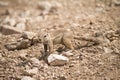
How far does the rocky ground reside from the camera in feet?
20.2

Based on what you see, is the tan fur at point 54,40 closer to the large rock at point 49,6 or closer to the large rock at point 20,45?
the large rock at point 20,45

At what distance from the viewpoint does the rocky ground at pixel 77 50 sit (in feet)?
20.2

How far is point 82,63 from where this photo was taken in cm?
632

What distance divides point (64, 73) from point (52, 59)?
0.34 metres

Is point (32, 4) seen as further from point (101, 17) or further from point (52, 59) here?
point (52, 59)

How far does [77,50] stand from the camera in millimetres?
6754

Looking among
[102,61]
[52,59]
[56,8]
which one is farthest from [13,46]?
[56,8]

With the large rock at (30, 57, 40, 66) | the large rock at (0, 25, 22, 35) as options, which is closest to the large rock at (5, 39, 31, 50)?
the large rock at (30, 57, 40, 66)

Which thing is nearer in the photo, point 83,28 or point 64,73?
point 64,73

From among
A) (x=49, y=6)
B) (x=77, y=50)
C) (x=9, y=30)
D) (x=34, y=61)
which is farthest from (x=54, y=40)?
(x=49, y=6)

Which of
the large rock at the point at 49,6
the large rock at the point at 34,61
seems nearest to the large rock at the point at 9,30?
the large rock at the point at 34,61

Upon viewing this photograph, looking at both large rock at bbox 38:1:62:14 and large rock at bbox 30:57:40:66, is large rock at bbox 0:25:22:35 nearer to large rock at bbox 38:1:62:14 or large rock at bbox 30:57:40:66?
large rock at bbox 30:57:40:66

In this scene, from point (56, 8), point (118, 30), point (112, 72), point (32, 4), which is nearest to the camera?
point (112, 72)

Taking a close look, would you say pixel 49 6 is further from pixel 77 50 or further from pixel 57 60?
pixel 57 60
